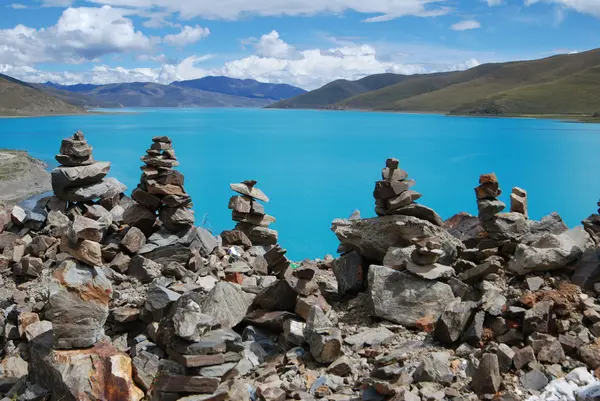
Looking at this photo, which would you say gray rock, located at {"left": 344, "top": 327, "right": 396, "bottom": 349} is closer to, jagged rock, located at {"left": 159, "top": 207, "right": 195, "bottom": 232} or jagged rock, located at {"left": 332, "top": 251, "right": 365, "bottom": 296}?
jagged rock, located at {"left": 332, "top": 251, "right": 365, "bottom": 296}

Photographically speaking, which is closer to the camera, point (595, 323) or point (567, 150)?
point (595, 323)

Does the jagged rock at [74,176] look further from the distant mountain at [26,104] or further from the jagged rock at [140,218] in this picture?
the distant mountain at [26,104]

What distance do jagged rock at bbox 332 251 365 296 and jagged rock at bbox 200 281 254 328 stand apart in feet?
7.77

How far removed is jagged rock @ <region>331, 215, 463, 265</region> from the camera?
12.2 m

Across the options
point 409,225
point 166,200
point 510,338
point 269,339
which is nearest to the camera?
point 510,338

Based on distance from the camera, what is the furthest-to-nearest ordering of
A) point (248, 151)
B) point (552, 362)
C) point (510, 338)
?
point (248, 151) → point (510, 338) → point (552, 362)

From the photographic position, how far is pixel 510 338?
869 cm

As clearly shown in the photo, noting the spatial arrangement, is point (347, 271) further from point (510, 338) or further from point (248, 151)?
point (248, 151)

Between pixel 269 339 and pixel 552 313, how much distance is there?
4.78 m

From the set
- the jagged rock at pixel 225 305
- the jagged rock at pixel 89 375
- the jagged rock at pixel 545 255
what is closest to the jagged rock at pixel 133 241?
the jagged rock at pixel 225 305

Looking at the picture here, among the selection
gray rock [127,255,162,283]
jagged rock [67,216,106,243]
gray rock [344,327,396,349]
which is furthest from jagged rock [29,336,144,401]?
gray rock [127,255,162,283]

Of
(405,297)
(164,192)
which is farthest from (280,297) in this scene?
(164,192)

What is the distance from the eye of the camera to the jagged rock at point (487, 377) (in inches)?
293

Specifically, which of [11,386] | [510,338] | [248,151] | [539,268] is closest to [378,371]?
[510,338]
